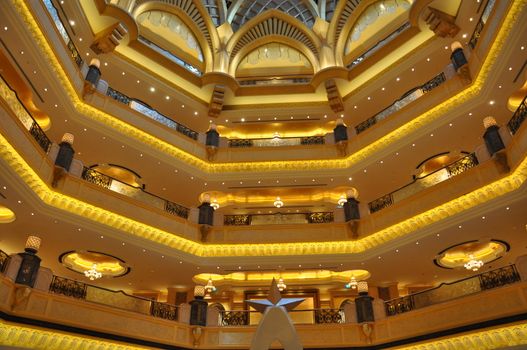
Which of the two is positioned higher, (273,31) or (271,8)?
(271,8)

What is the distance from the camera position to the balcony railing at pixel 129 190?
14.4 metres

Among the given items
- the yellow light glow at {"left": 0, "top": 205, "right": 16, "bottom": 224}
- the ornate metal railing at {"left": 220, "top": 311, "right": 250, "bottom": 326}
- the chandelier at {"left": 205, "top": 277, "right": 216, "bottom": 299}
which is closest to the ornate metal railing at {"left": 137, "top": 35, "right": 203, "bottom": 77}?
the yellow light glow at {"left": 0, "top": 205, "right": 16, "bottom": 224}

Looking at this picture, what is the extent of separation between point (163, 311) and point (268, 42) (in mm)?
14310

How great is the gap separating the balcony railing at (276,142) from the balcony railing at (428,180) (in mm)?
4424

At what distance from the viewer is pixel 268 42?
21.9 m

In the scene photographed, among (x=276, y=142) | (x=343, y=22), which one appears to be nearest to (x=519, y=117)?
(x=276, y=142)

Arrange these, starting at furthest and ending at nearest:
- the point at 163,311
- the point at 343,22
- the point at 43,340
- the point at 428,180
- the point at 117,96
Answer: the point at 343,22, the point at 117,96, the point at 428,180, the point at 163,311, the point at 43,340

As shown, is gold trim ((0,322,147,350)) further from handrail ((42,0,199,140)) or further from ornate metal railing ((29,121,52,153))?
handrail ((42,0,199,140))

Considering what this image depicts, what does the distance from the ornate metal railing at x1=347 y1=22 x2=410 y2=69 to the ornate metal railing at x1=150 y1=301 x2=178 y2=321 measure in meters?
13.5

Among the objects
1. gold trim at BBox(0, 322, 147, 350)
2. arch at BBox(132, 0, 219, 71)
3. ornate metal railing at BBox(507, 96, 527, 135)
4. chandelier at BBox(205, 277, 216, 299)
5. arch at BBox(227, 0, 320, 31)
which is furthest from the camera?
arch at BBox(227, 0, 320, 31)

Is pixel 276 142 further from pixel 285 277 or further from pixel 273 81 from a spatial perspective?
pixel 285 277

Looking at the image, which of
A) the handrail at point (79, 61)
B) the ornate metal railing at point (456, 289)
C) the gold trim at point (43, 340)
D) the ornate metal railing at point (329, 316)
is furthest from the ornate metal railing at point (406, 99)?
the gold trim at point (43, 340)

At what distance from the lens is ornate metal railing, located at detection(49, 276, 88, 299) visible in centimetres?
1209

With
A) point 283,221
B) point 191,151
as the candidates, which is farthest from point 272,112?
point 283,221
